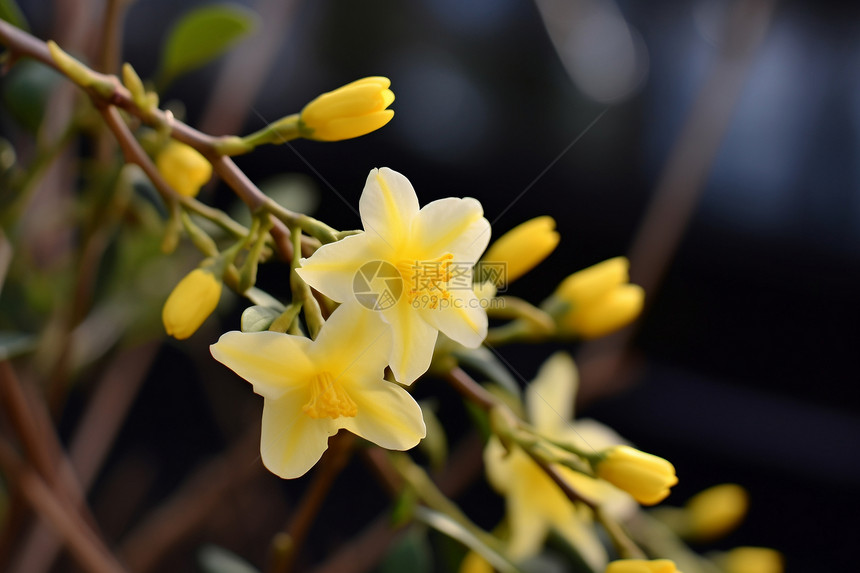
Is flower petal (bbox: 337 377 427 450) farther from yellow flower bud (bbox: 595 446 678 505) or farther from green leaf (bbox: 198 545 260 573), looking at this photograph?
green leaf (bbox: 198 545 260 573)

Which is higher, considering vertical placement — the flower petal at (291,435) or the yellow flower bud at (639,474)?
the yellow flower bud at (639,474)

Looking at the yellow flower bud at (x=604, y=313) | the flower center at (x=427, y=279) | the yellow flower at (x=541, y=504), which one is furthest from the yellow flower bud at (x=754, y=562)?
the flower center at (x=427, y=279)

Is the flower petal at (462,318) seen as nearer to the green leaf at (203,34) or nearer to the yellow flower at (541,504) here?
the yellow flower at (541,504)

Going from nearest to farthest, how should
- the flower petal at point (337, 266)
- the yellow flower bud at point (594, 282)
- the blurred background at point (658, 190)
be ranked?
1. the flower petal at point (337, 266)
2. the yellow flower bud at point (594, 282)
3. the blurred background at point (658, 190)

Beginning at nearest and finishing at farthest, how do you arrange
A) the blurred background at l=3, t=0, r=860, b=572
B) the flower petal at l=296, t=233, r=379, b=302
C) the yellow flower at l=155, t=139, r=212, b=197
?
the flower petal at l=296, t=233, r=379, b=302 < the yellow flower at l=155, t=139, r=212, b=197 < the blurred background at l=3, t=0, r=860, b=572

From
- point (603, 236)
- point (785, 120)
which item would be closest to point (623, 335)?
point (603, 236)

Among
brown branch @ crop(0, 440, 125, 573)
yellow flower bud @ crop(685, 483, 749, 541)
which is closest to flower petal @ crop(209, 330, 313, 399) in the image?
brown branch @ crop(0, 440, 125, 573)

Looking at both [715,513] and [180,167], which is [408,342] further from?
[715,513]
